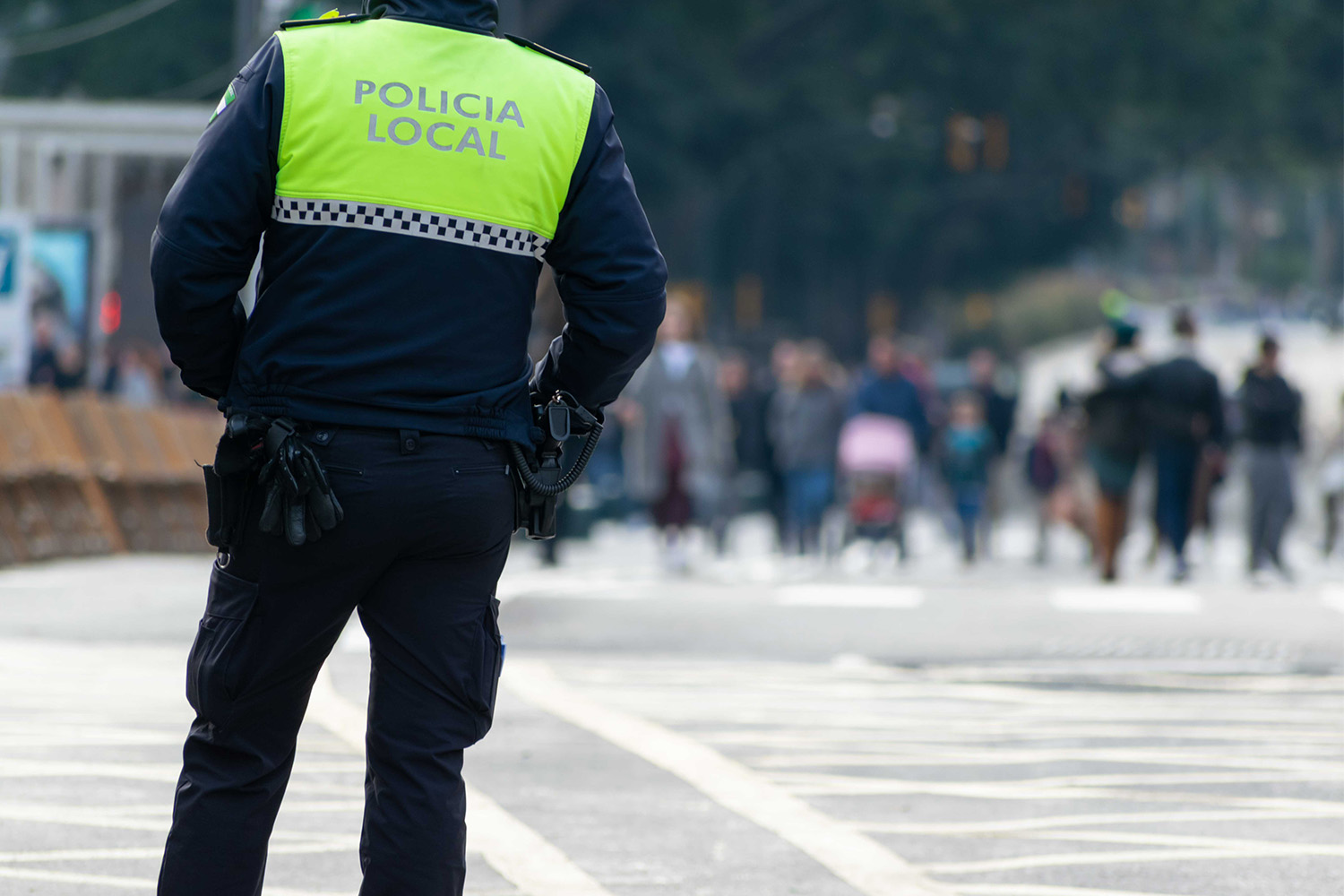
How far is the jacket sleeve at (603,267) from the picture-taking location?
378 cm

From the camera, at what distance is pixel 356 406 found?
3562 millimetres

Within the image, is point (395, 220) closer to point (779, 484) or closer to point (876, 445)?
point (876, 445)

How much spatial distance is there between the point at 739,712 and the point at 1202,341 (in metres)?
45.6

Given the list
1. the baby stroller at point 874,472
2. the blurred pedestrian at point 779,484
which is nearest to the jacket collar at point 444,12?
the baby stroller at point 874,472

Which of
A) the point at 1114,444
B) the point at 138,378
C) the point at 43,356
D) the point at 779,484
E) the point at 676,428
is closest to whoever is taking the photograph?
the point at 1114,444

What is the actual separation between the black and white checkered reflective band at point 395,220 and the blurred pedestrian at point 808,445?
13159 mm

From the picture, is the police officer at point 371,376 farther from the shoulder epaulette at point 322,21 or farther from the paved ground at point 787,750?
the paved ground at point 787,750

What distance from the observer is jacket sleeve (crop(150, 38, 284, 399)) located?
3535 millimetres

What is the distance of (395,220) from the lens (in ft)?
11.9

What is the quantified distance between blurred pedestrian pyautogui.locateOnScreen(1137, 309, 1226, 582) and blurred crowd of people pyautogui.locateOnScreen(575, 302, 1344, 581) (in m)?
0.01

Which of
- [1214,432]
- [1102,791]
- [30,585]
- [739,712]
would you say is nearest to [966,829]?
[1102,791]

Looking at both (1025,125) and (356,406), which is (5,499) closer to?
(356,406)

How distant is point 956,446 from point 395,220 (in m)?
14.5

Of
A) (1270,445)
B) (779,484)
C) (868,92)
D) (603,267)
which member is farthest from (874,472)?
(868,92)
